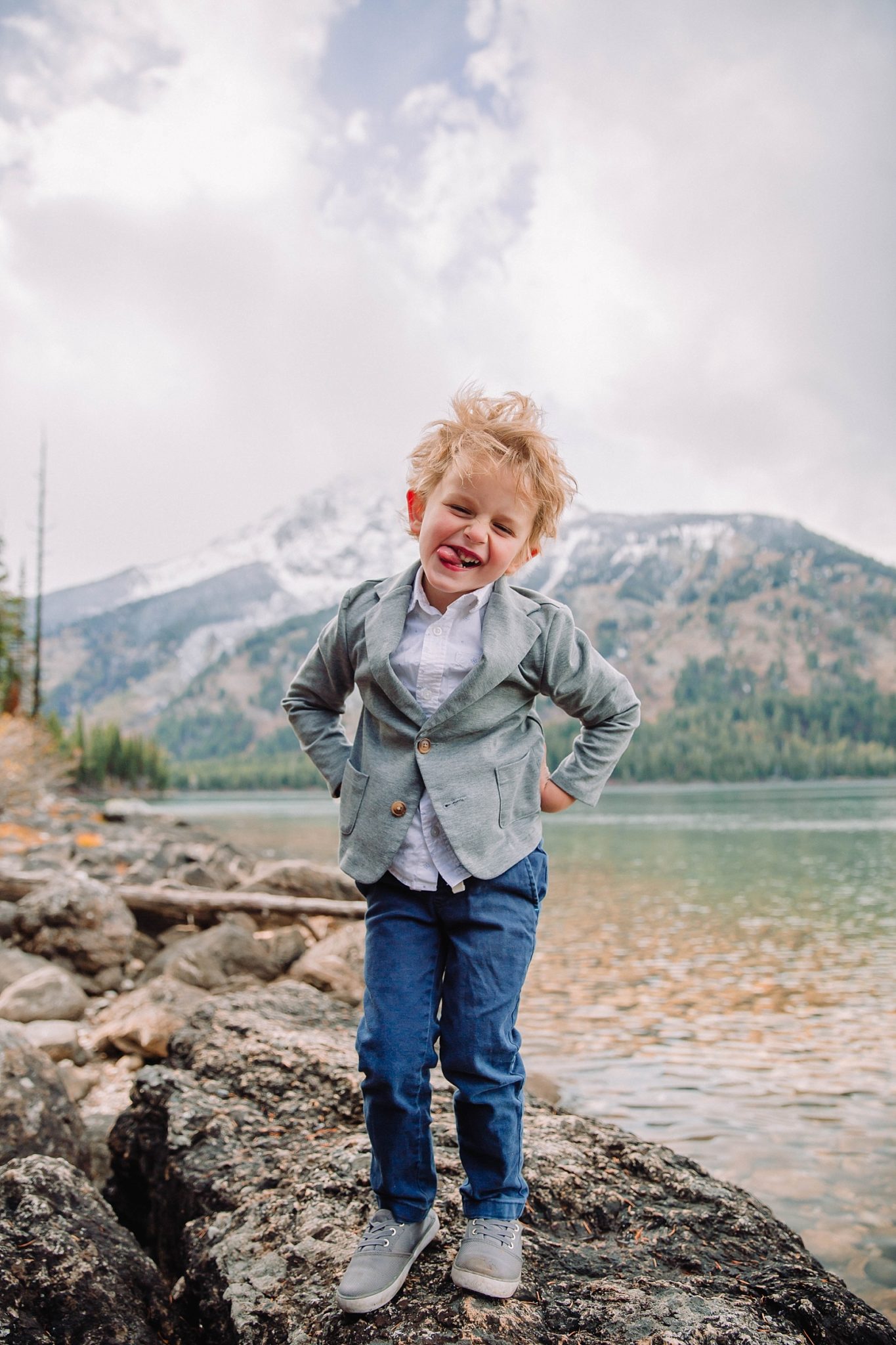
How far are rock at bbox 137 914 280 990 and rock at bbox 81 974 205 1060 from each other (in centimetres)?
74

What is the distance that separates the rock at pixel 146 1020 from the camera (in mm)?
7055

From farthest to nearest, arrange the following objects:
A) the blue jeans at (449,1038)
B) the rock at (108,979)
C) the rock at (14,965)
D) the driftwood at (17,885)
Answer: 1. the driftwood at (17,885)
2. the rock at (108,979)
3. the rock at (14,965)
4. the blue jeans at (449,1038)

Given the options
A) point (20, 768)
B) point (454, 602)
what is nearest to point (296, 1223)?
point (454, 602)


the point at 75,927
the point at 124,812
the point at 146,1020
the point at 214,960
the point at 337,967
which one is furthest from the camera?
the point at 124,812

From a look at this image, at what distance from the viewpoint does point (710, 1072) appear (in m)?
7.91

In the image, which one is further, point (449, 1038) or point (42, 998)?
point (42, 998)

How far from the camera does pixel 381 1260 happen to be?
262 cm

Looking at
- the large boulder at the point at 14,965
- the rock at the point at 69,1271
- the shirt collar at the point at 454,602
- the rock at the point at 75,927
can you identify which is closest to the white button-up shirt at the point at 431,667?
the shirt collar at the point at 454,602

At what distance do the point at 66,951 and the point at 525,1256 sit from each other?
7693mm

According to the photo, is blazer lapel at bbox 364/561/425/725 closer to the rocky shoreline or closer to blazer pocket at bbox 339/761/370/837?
blazer pocket at bbox 339/761/370/837

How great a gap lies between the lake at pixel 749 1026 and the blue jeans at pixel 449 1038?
2903mm

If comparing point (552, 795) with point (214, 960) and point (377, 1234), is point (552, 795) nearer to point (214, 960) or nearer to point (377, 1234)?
point (377, 1234)

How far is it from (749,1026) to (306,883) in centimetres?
658

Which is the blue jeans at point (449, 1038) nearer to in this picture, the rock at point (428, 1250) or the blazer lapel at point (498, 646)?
the rock at point (428, 1250)
